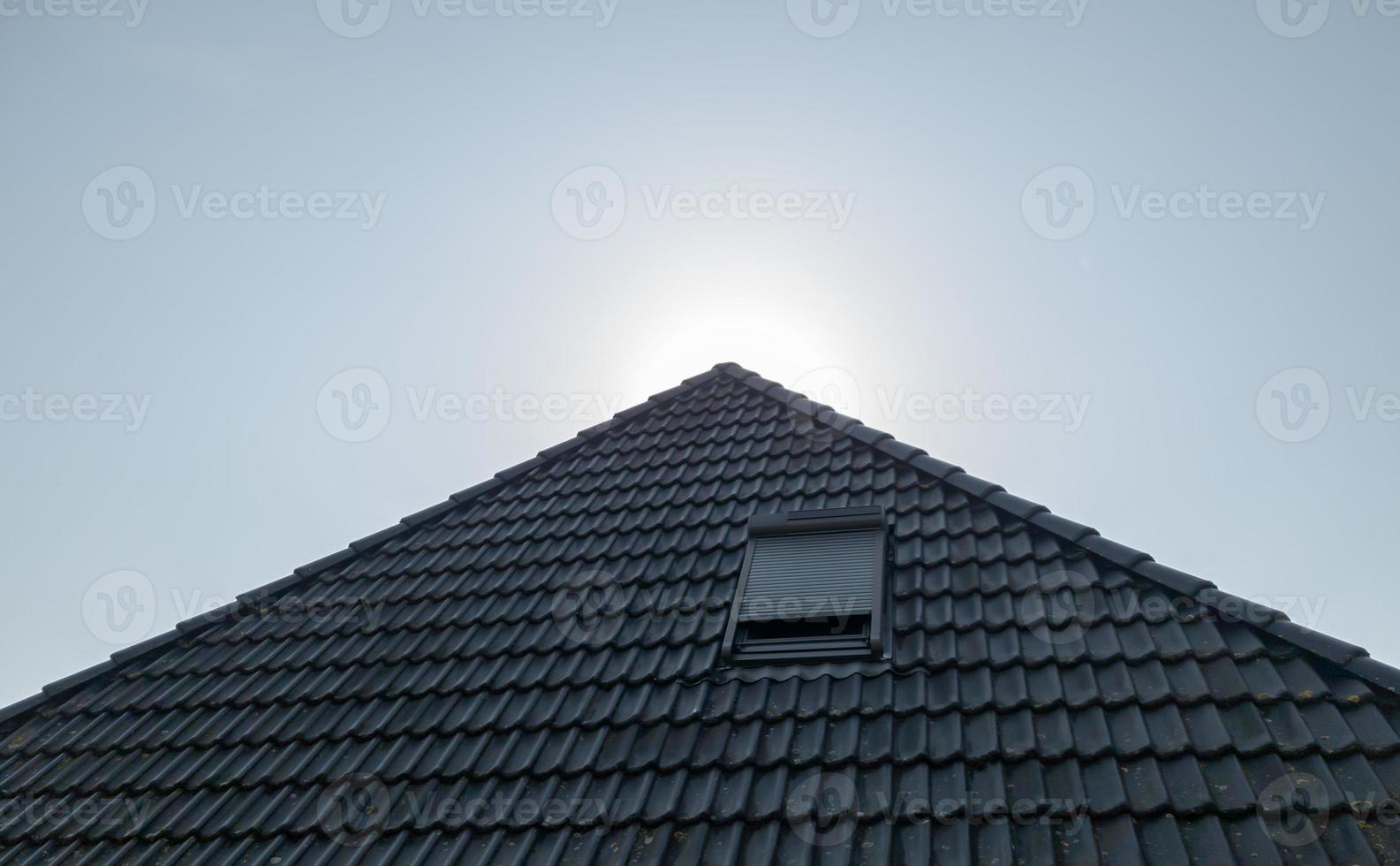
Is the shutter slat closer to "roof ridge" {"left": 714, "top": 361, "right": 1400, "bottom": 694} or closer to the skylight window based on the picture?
the skylight window

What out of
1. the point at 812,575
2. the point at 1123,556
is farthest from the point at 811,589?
the point at 1123,556

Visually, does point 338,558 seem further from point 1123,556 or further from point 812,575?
point 1123,556

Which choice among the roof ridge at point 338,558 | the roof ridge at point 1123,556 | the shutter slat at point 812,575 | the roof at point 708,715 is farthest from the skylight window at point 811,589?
the roof ridge at point 338,558

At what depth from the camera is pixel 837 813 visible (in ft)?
10.7

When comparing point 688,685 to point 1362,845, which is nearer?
point 1362,845

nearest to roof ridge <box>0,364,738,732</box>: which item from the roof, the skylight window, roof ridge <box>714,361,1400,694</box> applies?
the roof

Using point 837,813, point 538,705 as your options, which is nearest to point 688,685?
point 538,705

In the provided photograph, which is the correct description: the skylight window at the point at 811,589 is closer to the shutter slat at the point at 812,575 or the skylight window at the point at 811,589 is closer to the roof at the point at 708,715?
the shutter slat at the point at 812,575

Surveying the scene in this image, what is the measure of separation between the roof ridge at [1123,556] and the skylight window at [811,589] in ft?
2.26

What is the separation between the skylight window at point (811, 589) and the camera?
167 inches

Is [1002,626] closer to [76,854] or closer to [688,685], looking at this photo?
[688,685]

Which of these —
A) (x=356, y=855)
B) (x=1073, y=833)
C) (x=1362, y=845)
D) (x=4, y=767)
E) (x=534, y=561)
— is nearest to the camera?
(x=1362, y=845)

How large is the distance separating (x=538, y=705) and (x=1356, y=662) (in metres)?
3.29

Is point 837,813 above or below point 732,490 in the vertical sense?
below
